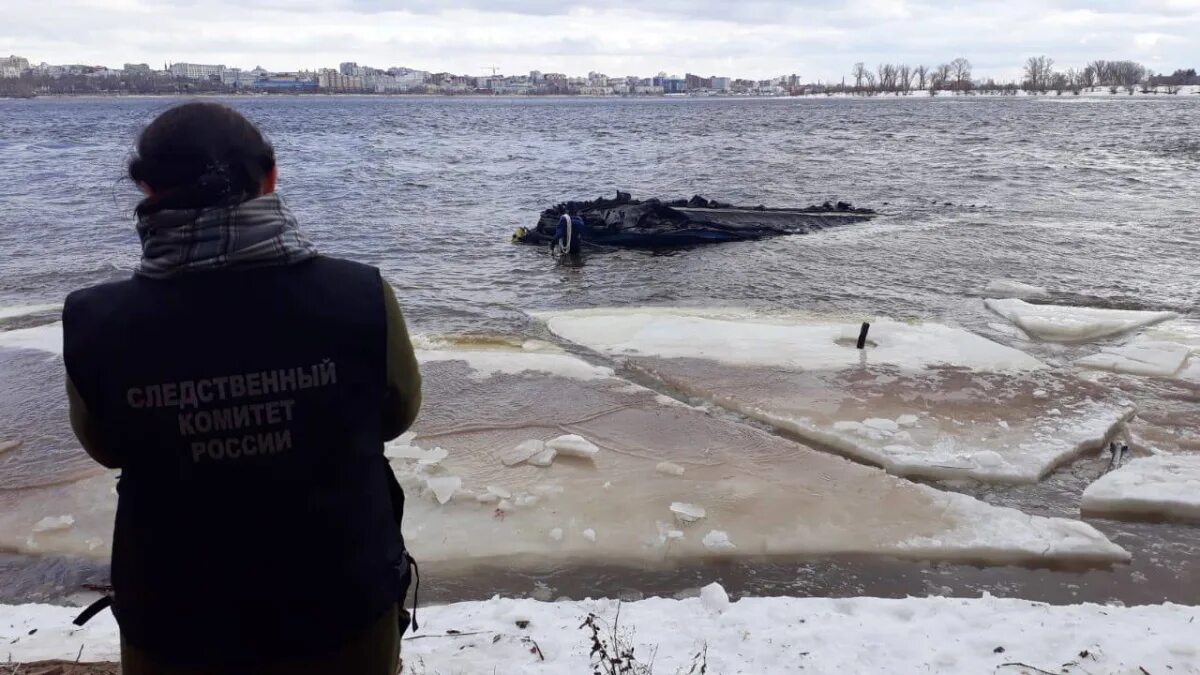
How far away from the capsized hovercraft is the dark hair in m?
14.3

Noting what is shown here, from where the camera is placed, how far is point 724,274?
14.4m

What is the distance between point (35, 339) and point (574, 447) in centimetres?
714

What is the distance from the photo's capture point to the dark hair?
5.68 feet

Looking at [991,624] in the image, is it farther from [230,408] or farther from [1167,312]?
[1167,312]

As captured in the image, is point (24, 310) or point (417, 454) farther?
point (24, 310)

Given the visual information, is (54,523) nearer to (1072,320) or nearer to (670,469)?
(670,469)

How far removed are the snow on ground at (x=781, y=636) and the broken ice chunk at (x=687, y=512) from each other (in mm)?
1130

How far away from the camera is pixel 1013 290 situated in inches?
511

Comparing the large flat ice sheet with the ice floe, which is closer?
the large flat ice sheet

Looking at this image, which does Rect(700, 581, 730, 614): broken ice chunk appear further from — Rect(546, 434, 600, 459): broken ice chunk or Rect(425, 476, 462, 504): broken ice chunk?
Rect(546, 434, 600, 459): broken ice chunk

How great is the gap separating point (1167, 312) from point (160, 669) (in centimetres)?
1274

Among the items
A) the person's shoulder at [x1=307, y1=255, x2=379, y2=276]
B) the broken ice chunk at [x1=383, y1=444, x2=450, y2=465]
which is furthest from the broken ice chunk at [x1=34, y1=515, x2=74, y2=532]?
the person's shoulder at [x1=307, y1=255, x2=379, y2=276]

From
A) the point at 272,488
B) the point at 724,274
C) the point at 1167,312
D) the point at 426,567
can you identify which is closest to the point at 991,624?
the point at 426,567

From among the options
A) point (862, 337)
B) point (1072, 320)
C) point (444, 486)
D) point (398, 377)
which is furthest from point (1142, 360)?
point (398, 377)
